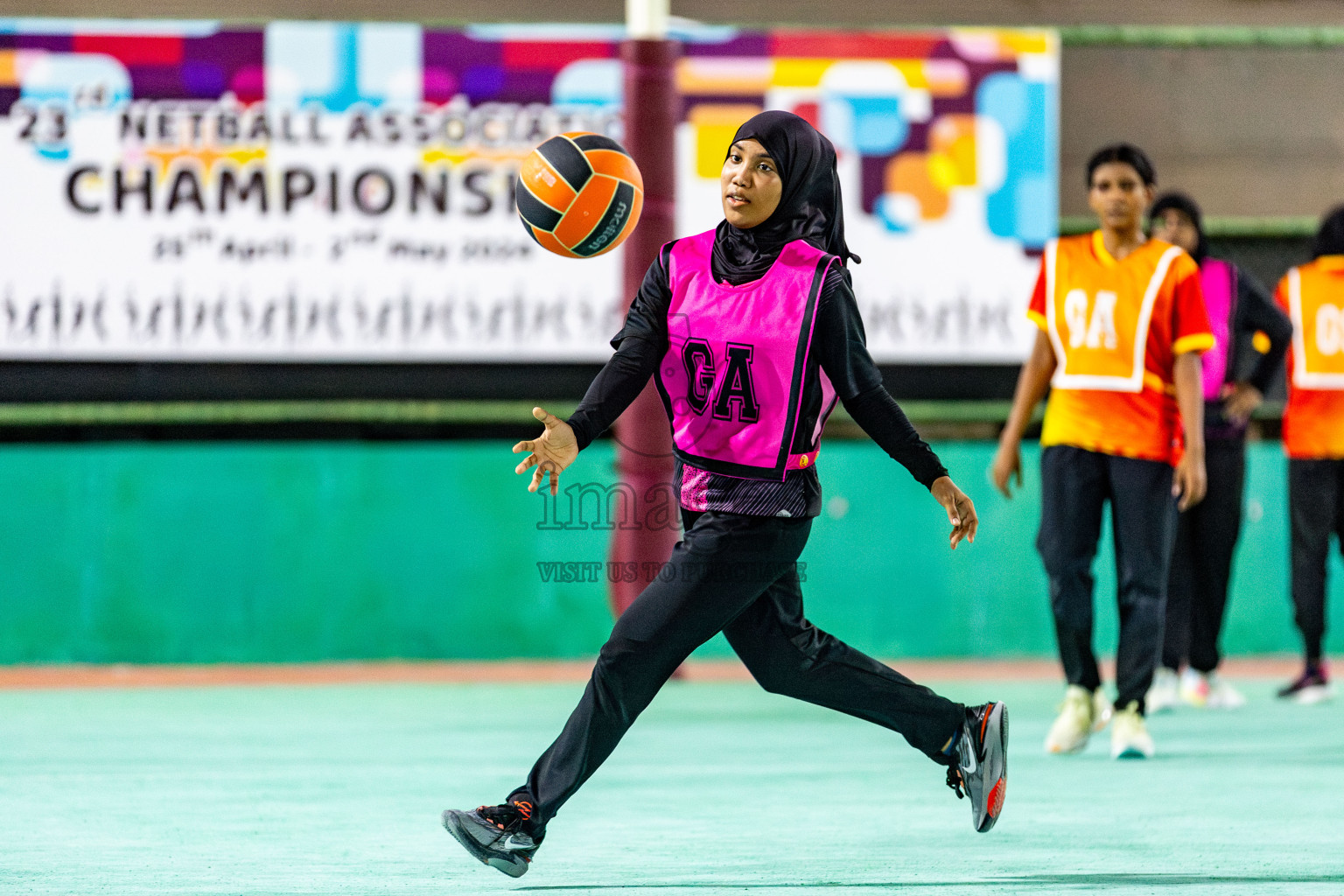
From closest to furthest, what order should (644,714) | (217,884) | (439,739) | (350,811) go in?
(217,884) → (350,811) → (439,739) → (644,714)

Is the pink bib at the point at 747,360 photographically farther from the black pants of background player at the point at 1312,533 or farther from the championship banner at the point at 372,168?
the championship banner at the point at 372,168

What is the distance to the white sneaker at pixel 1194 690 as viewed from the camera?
9188mm

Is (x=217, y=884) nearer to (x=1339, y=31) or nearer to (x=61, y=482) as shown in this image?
(x=61, y=482)

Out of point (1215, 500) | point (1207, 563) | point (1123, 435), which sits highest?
point (1123, 435)

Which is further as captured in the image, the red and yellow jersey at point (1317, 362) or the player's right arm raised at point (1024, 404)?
the red and yellow jersey at point (1317, 362)

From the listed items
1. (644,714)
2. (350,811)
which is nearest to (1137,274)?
(644,714)

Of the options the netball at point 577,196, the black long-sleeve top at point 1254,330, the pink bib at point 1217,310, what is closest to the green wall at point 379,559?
the black long-sleeve top at point 1254,330

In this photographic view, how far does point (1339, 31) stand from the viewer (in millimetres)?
12000

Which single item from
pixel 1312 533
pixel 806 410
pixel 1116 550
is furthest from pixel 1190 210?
pixel 806 410

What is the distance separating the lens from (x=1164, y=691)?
9023mm

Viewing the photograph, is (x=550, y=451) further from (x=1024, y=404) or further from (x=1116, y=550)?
(x=1024, y=404)

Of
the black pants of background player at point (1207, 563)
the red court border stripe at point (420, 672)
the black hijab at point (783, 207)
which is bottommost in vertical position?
the red court border stripe at point (420, 672)

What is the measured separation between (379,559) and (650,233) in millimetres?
2831

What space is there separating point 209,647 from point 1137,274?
6570mm
